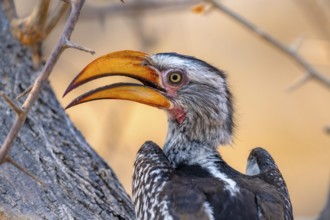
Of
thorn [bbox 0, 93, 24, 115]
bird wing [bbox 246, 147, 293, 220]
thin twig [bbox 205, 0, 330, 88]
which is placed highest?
thin twig [bbox 205, 0, 330, 88]

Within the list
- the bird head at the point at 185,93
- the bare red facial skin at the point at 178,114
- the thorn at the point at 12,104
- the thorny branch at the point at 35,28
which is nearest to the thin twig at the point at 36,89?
the thorn at the point at 12,104

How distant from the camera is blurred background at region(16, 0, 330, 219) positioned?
1110 centimetres

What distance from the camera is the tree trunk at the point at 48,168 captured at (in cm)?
405

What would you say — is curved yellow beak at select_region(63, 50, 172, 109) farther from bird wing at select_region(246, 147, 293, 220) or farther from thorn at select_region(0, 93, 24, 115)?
thorn at select_region(0, 93, 24, 115)

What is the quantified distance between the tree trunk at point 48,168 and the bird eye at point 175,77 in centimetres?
57

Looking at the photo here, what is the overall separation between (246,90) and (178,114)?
30.8 ft

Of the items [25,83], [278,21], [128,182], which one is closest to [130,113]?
[128,182]

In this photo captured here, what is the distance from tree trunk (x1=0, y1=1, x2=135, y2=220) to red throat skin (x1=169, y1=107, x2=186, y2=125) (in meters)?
0.43

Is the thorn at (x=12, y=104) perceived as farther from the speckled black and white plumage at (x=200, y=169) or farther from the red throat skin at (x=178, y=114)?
the red throat skin at (x=178, y=114)

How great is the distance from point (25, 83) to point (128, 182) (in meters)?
5.25

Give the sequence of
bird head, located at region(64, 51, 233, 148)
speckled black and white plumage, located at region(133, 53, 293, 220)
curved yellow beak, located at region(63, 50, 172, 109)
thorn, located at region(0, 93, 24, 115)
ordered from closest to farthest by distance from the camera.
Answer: thorn, located at region(0, 93, 24, 115)
speckled black and white plumage, located at region(133, 53, 293, 220)
curved yellow beak, located at region(63, 50, 172, 109)
bird head, located at region(64, 51, 233, 148)

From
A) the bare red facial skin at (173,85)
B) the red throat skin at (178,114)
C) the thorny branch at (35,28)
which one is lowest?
the red throat skin at (178,114)

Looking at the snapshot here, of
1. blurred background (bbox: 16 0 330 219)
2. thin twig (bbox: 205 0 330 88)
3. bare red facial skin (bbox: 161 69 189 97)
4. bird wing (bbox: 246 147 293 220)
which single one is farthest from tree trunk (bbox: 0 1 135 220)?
blurred background (bbox: 16 0 330 219)

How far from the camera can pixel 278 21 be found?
15.8 m
